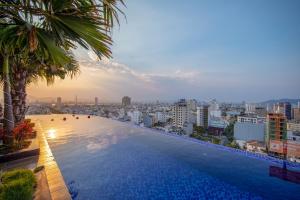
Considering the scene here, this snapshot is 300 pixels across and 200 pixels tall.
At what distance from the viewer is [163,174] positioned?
5.17m

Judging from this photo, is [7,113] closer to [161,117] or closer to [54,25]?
[54,25]

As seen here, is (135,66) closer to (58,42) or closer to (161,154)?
(161,154)

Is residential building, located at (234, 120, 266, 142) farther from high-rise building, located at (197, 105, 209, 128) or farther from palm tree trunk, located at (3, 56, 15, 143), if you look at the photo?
palm tree trunk, located at (3, 56, 15, 143)

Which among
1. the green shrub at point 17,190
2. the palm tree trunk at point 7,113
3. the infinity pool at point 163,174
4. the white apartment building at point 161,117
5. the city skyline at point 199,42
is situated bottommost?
the white apartment building at point 161,117

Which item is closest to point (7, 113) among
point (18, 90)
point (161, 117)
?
point (18, 90)

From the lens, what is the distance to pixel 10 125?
434 cm

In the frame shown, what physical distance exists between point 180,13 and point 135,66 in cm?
764

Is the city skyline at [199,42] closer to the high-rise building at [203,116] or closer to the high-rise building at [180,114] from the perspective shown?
the high-rise building at [203,116]

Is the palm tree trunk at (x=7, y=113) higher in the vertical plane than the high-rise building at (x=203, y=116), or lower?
higher

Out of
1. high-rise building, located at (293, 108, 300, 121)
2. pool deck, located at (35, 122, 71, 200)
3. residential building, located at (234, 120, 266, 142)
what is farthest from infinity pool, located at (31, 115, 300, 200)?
high-rise building, located at (293, 108, 300, 121)

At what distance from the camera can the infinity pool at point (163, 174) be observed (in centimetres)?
423

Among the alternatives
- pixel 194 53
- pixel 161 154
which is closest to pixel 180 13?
pixel 194 53

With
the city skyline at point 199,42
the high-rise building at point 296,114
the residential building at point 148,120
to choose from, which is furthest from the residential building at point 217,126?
the city skyline at point 199,42

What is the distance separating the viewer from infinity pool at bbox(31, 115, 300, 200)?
13.9 ft
